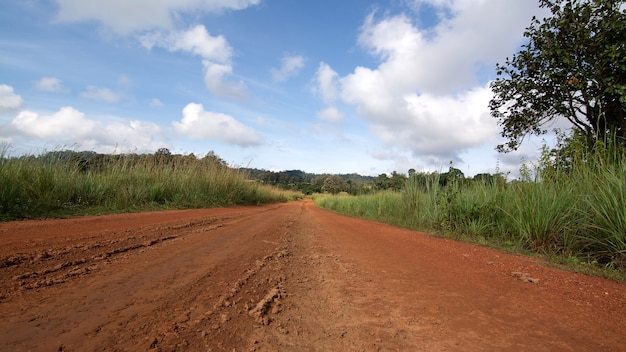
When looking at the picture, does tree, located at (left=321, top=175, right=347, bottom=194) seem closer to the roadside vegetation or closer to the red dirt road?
the roadside vegetation

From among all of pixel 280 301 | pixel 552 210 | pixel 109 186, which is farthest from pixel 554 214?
pixel 109 186

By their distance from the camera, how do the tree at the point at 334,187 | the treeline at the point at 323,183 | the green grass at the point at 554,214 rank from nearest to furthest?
the green grass at the point at 554,214 < the treeline at the point at 323,183 < the tree at the point at 334,187

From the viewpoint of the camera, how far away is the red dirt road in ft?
5.76

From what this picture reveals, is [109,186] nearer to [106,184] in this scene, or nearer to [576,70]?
Answer: [106,184]

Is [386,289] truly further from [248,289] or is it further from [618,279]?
[618,279]

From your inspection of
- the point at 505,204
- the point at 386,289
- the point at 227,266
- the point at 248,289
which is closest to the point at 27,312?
the point at 248,289

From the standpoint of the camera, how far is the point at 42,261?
301cm

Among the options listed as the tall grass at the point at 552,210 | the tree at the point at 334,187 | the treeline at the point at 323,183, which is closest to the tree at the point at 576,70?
the tall grass at the point at 552,210

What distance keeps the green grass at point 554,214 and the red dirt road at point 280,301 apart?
0.98m

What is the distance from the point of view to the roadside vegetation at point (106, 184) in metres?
6.73

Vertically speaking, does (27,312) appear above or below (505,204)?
below

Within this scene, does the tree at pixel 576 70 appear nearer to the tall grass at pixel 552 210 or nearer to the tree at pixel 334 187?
the tall grass at pixel 552 210

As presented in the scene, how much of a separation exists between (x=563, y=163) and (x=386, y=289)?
5.49 m

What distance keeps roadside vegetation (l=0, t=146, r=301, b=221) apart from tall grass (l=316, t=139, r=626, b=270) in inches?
333
